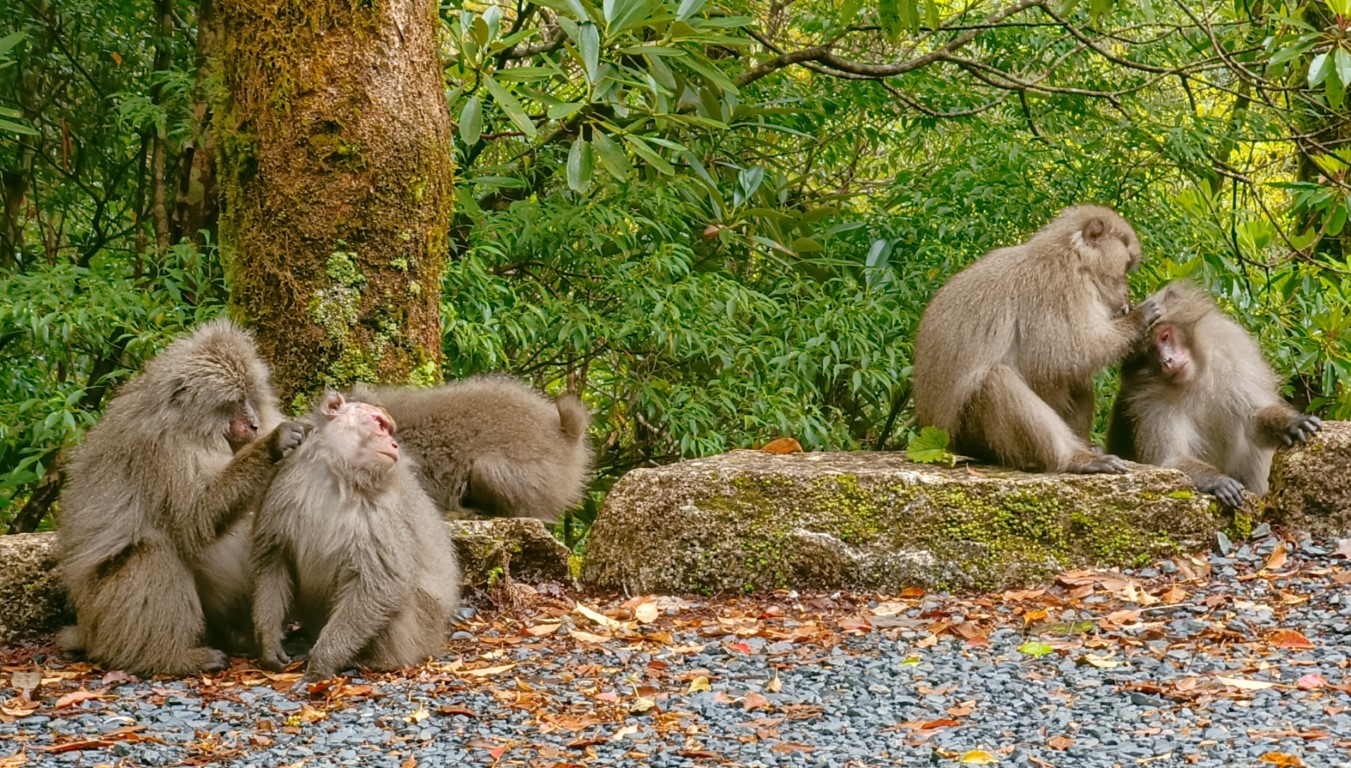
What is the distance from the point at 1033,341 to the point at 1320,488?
4.82 feet

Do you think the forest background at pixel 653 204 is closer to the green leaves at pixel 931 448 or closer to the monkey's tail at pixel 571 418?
the monkey's tail at pixel 571 418

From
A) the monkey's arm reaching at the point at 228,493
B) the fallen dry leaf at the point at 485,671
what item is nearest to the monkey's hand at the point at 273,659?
the monkey's arm reaching at the point at 228,493

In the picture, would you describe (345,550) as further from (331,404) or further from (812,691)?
(812,691)

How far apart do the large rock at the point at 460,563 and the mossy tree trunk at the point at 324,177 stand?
0.89 meters

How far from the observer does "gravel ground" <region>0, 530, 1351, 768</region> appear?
13.7 feet

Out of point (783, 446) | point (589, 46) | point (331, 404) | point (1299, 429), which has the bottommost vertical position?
point (783, 446)

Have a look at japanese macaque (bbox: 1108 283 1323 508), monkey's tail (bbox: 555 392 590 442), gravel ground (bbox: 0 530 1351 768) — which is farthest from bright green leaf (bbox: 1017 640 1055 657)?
monkey's tail (bbox: 555 392 590 442)

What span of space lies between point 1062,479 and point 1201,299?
1.50 meters

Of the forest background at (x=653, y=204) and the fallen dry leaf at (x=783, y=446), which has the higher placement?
the forest background at (x=653, y=204)

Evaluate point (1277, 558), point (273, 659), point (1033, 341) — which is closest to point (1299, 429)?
point (1277, 558)

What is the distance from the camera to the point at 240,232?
20.8 feet

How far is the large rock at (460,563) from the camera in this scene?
19.1 ft

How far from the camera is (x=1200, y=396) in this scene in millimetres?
7078

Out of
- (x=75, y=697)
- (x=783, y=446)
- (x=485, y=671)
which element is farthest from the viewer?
(x=783, y=446)
